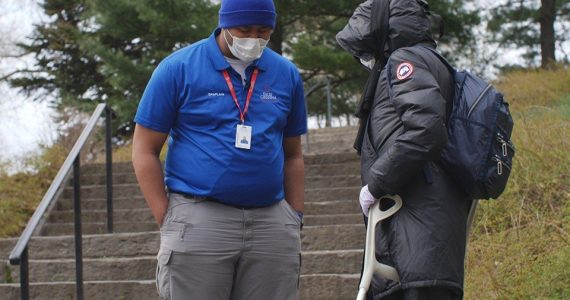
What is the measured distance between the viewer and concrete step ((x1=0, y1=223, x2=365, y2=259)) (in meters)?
6.16

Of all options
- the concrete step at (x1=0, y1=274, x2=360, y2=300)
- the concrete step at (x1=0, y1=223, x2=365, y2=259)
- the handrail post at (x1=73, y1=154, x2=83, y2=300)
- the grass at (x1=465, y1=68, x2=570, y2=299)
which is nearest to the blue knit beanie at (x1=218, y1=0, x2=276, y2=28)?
the grass at (x1=465, y1=68, x2=570, y2=299)

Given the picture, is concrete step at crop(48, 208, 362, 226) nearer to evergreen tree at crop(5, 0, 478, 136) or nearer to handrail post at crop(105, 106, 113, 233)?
handrail post at crop(105, 106, 113, 233)

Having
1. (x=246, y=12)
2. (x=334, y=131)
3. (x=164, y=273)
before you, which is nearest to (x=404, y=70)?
(x=246, y=12)

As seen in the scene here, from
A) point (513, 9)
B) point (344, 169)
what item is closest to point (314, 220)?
point (344, 169)

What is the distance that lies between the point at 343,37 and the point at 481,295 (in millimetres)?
2018

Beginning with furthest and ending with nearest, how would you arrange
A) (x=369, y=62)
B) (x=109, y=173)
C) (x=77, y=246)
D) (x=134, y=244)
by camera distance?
(x=109, y=173) < (x=134, y=244) < (x=77, y=246) < (x=369, y=62)

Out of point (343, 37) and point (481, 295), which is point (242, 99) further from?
point (481, 295)

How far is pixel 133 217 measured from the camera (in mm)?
7414

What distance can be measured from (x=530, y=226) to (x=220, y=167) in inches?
116

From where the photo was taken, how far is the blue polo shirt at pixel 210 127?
309cm

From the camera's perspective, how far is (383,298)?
312cm

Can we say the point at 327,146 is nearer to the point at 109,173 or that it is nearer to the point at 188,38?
the point at 188,38

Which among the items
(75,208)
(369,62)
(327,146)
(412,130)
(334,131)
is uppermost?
(369,62)

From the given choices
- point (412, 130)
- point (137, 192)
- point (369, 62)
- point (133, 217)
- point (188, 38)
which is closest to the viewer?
point (412, 130)
